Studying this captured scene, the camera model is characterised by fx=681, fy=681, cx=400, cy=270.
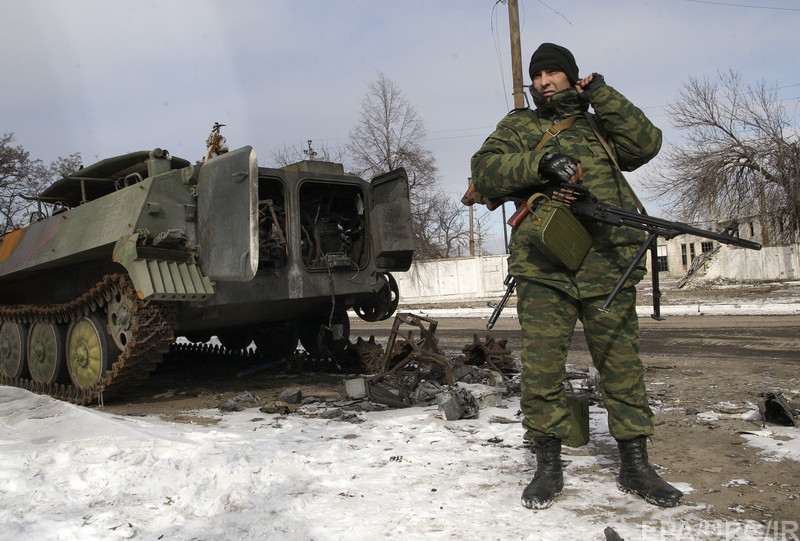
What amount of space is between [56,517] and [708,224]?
87.5ft

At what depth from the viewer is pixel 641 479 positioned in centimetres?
312

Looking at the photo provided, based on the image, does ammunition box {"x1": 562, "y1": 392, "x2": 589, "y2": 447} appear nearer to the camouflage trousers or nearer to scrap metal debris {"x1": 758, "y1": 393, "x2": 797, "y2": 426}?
the camouflage trousers

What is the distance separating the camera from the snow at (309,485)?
283 cm

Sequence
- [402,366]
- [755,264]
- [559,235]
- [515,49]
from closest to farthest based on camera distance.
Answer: [559,235]
[402,366]
[515,49]
[755,264]

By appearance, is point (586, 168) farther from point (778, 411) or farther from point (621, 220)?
point (778, 411)

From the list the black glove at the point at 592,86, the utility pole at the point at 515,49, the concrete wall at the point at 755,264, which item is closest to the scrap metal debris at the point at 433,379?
the black glove at the point at 592,86

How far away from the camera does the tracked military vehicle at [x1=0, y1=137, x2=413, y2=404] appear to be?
612 cm

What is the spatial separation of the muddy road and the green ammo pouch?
1.22 metres

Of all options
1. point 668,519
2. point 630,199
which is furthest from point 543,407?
point 630,199

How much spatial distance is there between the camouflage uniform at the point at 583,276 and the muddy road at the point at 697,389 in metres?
0.52

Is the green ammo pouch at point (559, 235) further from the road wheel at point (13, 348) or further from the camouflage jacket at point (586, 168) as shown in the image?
the road wheel at point (13, 348)

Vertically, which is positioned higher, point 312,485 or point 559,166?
point 559,166

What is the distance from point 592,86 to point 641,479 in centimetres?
191

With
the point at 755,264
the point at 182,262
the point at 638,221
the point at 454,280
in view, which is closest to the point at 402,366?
the point at 182,262
